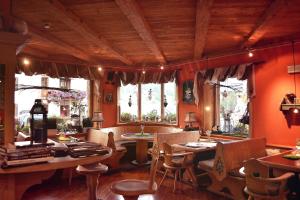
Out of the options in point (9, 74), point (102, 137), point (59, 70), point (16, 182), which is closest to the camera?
point (16, 182)

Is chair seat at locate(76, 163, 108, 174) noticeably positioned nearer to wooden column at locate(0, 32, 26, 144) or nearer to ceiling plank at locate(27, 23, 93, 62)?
wooden column at locate(0, 32, 26, 144)

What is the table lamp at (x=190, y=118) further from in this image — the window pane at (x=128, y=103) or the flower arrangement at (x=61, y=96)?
the flower arrangement at (x=61, y=96)

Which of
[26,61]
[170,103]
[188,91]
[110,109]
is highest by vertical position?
[26,61]

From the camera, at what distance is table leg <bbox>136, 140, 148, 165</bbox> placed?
600cm

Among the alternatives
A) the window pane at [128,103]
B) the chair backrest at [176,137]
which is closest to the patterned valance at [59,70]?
the window pane at [128,103]

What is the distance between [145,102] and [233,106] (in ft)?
8.47

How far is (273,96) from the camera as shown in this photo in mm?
4488

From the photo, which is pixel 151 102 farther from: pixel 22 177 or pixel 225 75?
pixel 22 177

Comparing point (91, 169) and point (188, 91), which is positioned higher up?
point (188, 91)

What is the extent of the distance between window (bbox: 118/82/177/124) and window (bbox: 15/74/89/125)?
113cm

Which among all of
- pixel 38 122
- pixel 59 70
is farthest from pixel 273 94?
pixel 59 70

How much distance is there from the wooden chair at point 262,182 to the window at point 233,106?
7.84 feet

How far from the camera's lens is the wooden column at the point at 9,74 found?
2.43 m

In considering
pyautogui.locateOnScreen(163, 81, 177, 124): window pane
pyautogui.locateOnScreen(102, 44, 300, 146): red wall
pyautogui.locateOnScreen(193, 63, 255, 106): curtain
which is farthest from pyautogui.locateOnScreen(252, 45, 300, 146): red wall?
pyautogui.locateOnScreen(163, 81, 177, 124): window pane
